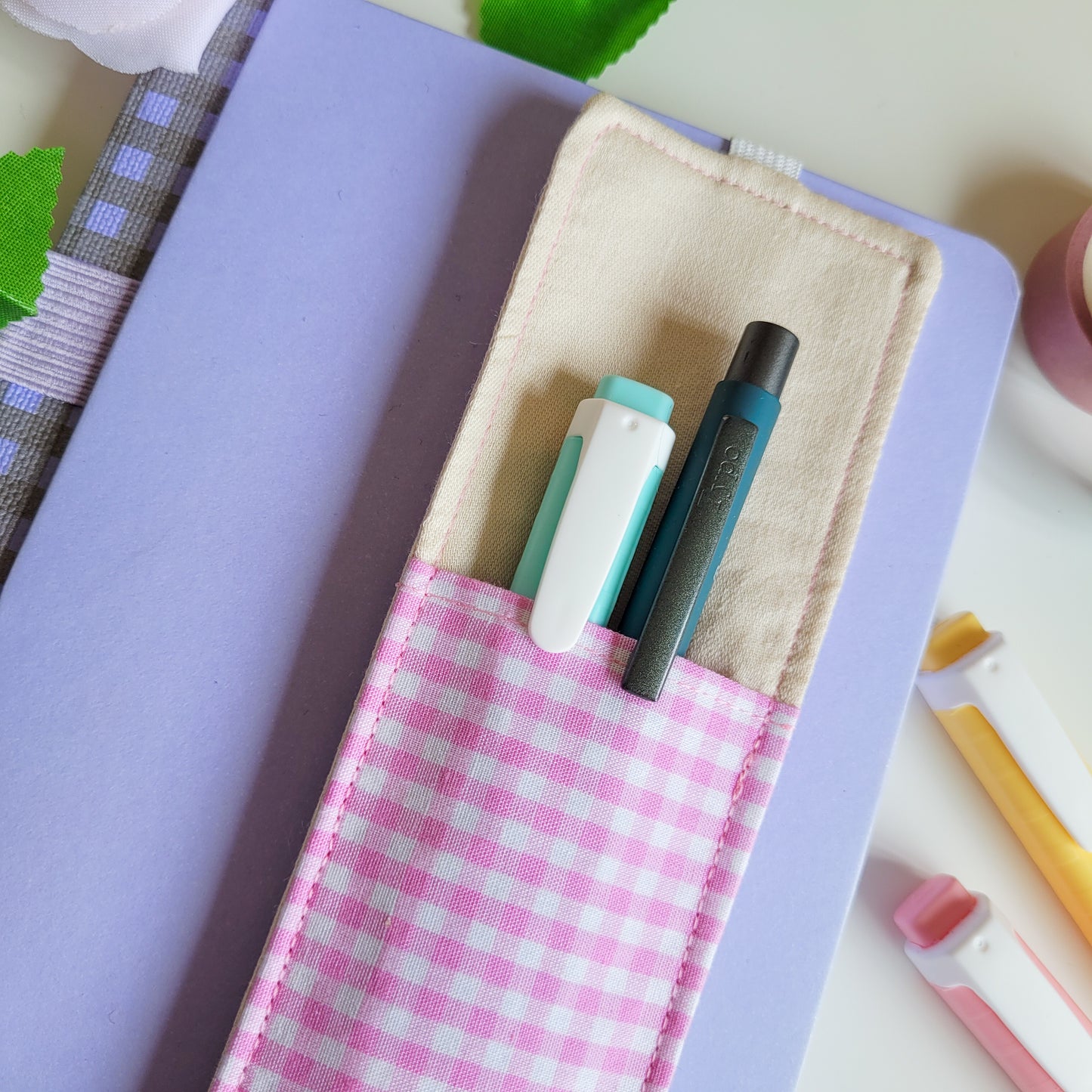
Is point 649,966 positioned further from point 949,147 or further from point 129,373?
point 949,147

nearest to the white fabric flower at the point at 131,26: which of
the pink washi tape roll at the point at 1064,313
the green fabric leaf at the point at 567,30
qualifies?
the green fabric leaf at the point at 567,30

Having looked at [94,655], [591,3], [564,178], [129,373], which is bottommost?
[94,655]

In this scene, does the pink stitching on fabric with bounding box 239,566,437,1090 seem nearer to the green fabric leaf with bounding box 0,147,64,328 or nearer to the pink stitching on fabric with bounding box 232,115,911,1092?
the pink stitching on fabric with bounding box 232,115,911,1092

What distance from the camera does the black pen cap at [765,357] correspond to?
0.36 metres

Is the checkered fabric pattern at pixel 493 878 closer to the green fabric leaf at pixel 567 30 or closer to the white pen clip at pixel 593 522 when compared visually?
the white pen clip at pixel 593 522

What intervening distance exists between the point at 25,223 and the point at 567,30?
10.1 inches

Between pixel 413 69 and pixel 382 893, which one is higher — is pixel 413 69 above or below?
above

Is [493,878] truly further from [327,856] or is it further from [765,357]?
[765,357]

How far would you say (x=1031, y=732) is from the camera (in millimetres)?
420

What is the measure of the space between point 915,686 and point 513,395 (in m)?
0.24

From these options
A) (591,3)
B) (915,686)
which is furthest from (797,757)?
(591,3)

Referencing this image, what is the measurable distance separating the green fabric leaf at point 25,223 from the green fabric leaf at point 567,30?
20 cm

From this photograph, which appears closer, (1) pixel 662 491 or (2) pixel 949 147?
(1) pixel 662 491

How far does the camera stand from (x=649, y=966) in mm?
348
